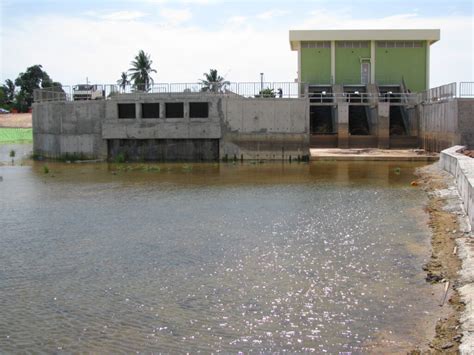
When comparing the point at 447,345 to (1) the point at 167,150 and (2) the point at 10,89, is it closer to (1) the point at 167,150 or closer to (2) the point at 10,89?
(1) the point at 167,150

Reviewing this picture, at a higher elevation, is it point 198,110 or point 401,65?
point 401,65

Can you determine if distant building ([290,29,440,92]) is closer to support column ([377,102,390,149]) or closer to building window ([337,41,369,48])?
building window ([337,41,369,48])

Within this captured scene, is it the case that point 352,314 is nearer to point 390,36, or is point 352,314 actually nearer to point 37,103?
point 37,103

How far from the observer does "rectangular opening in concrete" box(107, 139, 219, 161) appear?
38.0m

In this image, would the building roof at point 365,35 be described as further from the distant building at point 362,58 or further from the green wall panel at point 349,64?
the green wall panel at point 349,64

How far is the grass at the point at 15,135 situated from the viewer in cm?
6646

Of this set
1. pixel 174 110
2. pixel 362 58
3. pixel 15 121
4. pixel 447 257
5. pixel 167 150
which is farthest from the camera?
Answer: pixel 15 121

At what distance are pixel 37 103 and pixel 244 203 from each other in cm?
2750

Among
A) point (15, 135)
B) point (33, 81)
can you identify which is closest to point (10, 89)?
point (33, 81)

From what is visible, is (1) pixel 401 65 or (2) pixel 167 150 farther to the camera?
(1) pixel 401 65

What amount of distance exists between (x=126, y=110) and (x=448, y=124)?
19.6m

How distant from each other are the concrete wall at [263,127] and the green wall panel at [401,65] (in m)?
13.8

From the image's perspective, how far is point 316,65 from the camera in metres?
48.9

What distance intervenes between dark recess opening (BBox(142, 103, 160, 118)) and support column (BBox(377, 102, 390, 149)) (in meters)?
14.3
